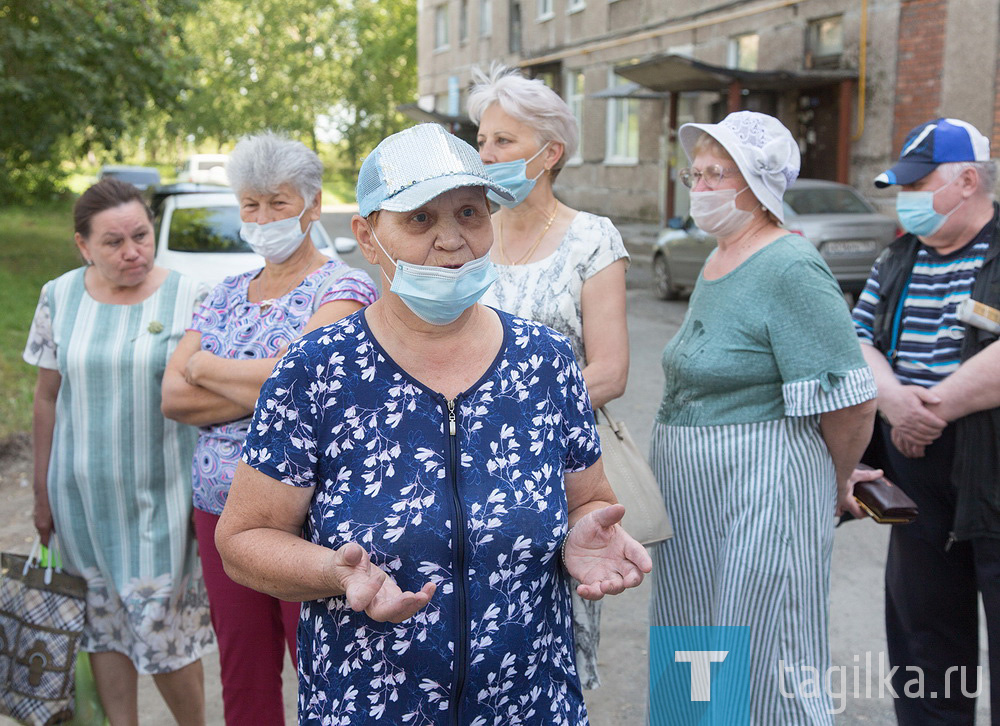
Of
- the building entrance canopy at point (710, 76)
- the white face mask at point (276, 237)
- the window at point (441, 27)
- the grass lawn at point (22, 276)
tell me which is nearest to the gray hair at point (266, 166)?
the white face mask at point (276, 237)

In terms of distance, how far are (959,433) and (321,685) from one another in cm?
208

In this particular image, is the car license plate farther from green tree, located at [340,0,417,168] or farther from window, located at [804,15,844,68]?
green tree, located at [340,0,417,168]

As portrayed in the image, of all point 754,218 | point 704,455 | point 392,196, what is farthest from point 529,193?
point 392,196

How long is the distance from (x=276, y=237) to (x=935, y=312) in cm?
209

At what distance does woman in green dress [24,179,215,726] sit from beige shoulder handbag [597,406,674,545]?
1.56 m

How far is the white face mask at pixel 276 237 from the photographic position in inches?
120

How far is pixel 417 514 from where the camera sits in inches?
75.0

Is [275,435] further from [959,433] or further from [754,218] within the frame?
[959,433]

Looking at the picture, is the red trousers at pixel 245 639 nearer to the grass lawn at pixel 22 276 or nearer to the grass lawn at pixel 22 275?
the grass lawn at pixel 22 275

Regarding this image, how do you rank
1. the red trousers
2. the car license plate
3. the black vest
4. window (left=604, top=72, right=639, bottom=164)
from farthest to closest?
window (left=604, top=72, right=639, bottom=164) → the car license plate → the red trousers → the black vest

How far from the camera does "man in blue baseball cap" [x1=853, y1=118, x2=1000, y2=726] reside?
2.95m

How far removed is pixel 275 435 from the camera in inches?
76.2

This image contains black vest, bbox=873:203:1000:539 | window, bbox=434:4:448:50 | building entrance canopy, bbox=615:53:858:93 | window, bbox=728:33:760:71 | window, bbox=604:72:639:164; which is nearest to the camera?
black vest, bbox=873:203:1000:539

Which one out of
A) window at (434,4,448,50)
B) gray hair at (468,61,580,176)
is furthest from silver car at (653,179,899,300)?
window at (434,4,448,50)
